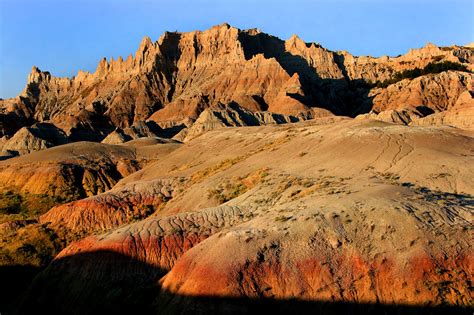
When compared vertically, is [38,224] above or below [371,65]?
below

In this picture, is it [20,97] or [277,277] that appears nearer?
[277,277]

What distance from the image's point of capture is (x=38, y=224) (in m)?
47.4

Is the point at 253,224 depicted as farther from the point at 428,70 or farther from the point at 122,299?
the point at 428,70

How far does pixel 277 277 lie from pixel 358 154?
65.0ft

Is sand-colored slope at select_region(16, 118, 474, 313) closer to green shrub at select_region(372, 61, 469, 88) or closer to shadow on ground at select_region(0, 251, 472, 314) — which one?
shadow on ground at select_region(0, 251, 472, 314)

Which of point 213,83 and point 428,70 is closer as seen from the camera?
point 428,70

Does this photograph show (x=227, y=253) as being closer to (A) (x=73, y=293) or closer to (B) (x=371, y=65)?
(A) (x=73, y=293)

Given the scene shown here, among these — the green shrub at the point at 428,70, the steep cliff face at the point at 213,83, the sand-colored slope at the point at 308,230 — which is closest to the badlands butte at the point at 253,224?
the sand-colored slope at the point at 308,230

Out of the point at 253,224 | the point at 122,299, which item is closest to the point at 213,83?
the point at 122,299

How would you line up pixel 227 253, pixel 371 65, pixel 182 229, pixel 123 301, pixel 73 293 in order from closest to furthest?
pixel 227 253, pixel 123 301, pixel 73 293, pixel 182 229, pixel 371 65

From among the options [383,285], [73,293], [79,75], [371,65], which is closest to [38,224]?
[73,293]

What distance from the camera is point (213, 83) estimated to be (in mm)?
156750

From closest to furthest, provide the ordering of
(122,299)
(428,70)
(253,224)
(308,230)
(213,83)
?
(308,230) < (253,224) < (122,299) < (428,70) < (213,83)

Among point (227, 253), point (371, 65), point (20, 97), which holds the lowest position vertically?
point (227, 253)
